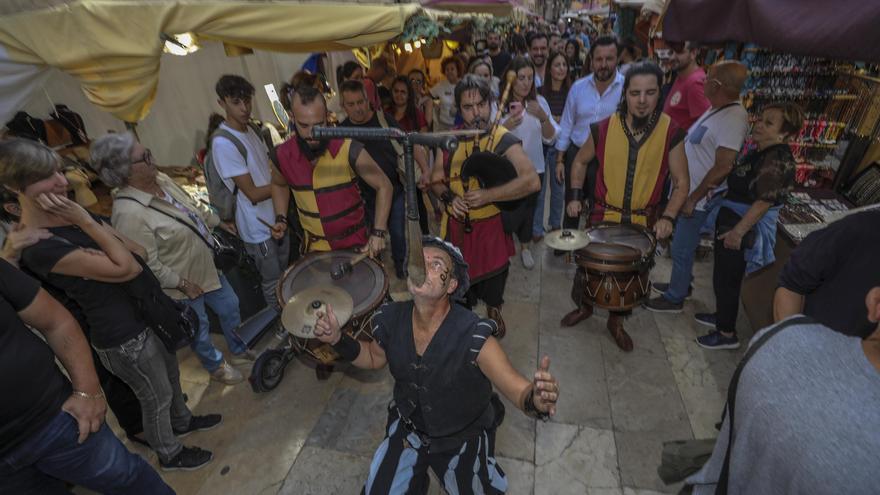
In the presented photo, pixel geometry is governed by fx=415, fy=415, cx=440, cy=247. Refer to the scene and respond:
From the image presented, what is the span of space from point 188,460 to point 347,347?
1873 millimetres

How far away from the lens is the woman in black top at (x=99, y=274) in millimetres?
1896

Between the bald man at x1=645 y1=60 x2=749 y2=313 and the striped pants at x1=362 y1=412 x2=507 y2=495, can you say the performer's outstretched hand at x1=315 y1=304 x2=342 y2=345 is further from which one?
the bald man at x1=645 y1=60 x2=749 y2=313

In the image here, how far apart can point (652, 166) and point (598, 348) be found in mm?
1672

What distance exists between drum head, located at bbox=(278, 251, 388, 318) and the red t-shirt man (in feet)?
11.6

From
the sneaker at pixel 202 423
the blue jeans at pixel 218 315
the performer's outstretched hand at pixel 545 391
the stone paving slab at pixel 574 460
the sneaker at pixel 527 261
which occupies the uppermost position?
the performer's outstretched hand at pixel 545 391

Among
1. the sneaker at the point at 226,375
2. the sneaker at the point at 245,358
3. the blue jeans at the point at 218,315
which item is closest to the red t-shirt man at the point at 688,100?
the blue jeans at the point at 218,315

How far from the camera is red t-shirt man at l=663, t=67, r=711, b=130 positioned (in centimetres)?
444

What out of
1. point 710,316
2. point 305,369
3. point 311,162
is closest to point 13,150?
point 311,162

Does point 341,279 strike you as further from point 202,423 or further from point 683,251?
point 683,251

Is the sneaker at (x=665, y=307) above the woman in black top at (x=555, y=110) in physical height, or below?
below

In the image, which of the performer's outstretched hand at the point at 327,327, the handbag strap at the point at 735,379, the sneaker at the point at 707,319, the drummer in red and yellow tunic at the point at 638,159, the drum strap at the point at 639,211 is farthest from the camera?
the sneaker at the point at 707,319

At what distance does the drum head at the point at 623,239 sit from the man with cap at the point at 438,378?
158 cm

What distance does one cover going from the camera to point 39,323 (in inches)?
73.0

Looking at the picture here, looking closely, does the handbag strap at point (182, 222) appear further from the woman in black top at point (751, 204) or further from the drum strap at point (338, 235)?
the woman in black top at point (751, 204)
